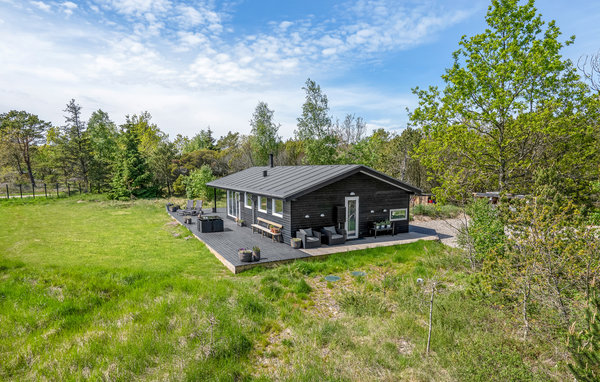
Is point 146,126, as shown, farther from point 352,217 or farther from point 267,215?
point 352,217

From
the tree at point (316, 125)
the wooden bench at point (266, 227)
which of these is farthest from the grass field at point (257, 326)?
the tree at point (316, 125)

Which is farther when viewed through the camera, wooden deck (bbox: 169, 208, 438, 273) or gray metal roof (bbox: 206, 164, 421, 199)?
gray metal roof (bbox: 206, 164, 421, 199)

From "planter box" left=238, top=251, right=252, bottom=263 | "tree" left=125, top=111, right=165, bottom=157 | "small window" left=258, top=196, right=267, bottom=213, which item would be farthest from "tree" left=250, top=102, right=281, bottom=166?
"planter box" left=238, top=251, right=252, bottom=263

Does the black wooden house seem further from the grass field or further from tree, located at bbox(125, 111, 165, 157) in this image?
tree, located at bbox(125, 111, 165, 157)

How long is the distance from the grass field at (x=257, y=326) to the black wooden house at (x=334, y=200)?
290 centimetres

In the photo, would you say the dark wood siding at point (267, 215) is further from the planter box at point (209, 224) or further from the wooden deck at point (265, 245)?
the planter box at point (209, 224)

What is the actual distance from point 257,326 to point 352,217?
799 centimetres

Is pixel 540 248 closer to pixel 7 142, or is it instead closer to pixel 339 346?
pixel 339 346

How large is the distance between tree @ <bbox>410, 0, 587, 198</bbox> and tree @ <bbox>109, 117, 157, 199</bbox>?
88.1 ft

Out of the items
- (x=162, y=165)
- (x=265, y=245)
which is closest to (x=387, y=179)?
(x=265, y=245)

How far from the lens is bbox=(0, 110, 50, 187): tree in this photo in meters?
36.3

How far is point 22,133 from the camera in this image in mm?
36344

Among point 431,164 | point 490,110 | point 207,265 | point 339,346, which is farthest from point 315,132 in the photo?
point 339,346

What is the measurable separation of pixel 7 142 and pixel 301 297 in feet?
158
